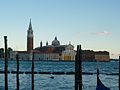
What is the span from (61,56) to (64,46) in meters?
4.14

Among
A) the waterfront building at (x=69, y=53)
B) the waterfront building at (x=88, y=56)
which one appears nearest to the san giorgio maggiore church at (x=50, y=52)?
the waterfront building at (x=69, y=53)

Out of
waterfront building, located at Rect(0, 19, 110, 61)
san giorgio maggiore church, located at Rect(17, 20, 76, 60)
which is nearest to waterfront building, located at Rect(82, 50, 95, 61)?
waterfront building, located at Rect(0, 19, 110, 61)

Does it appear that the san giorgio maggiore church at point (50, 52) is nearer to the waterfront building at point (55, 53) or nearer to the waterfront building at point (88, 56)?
the waterfront building at point (55, 53)

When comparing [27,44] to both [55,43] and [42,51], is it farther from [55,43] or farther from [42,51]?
[55,43]

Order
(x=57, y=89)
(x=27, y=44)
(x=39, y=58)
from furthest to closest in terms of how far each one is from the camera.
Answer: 1. (x=39, y=58)
2. (x=27, y=44)
3. (x=57, y=89)

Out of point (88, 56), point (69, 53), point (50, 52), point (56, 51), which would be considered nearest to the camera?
point (69, 53)

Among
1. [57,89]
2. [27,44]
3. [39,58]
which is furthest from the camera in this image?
[39,58]

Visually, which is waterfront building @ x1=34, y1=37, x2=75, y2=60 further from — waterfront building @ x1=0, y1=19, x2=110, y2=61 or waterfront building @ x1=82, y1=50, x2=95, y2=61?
waterfront building @ x1=82, y1=50, x2=95, y2=61

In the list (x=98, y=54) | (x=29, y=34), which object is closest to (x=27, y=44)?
(x=29, y=34)

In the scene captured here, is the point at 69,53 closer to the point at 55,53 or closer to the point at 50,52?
the point at 55,53

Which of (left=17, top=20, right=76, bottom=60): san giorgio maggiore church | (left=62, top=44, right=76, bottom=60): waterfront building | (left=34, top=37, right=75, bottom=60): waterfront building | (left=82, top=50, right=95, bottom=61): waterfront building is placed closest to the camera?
(left=62, top=44, right=76, bottom=60): waterfront building

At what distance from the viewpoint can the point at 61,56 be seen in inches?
6398

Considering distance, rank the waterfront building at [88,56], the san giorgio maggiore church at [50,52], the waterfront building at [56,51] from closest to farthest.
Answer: the san giorgio maggiore church at [50,52] → the waterfront building at [88,56] → the waterfront building at [56,51]

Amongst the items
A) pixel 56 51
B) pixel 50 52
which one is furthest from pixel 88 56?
pixel 50 52
